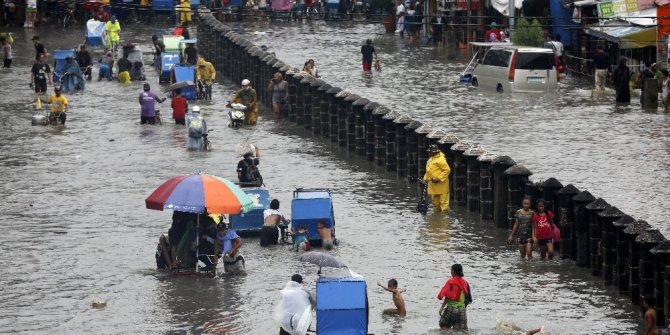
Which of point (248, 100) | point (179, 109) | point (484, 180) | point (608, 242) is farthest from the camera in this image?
point (179, 109)

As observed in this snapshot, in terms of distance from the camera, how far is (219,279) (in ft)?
91.2

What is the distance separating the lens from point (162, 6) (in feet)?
241

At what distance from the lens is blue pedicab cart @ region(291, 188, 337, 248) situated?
3006 cm

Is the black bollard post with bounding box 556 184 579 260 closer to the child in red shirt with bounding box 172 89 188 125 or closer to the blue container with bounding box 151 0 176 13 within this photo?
the child in red shirt with bounding box 172 89 188 125

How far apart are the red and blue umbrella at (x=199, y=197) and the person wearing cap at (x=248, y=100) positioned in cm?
1738

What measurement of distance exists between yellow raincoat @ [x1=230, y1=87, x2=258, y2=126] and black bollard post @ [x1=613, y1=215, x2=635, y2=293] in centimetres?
1965

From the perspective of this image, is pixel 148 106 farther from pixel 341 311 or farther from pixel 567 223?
pixel 341 311

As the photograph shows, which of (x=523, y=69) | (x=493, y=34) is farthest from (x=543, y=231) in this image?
(x=493, y=34)

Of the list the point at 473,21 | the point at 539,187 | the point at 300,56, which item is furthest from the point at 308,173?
the point at 473,21

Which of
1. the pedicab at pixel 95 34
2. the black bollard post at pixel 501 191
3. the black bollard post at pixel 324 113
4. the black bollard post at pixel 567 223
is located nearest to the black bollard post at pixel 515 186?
the black bollard post at pixel 501 191

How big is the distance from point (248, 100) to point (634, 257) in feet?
68.4

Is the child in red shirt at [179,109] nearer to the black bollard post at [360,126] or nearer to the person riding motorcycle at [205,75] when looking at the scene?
the person riding motorcycle at [205,75]

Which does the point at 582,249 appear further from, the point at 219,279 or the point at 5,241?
the point at 5,241

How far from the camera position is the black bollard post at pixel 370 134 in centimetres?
3981
